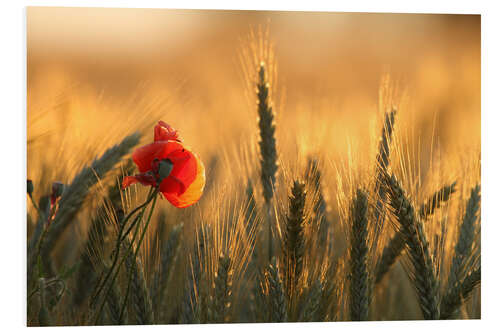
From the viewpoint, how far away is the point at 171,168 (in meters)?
1.54

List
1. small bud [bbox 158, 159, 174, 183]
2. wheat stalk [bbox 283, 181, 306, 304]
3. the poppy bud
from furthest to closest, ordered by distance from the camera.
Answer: wheat stalk [bbox 283, 181, 306, 304], the poppy bud, small bud [bbox 158, 159, 174, 183]

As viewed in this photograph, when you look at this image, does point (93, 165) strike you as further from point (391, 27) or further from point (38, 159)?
point (391, 27)

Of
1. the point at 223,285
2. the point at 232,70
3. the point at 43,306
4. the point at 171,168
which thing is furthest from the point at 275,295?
the point at 232,70

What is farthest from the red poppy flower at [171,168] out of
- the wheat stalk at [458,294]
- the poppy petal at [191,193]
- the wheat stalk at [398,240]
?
the wheat stalk at [458,294]

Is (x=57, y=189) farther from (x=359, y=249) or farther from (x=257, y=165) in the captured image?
(x=359, y=249)

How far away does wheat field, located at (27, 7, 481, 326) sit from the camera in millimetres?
1835

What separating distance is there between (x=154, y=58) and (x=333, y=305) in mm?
1171

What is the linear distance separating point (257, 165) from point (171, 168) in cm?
55

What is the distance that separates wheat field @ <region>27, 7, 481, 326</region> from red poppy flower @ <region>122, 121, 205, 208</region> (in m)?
0.17

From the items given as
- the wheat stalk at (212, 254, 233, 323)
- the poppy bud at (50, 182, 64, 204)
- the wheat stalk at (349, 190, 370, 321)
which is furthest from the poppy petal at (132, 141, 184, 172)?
the wheat stalk at (349, 190, 370, 321)

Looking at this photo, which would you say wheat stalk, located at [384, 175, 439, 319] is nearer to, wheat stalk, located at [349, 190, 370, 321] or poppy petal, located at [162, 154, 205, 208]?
wheat stalk, located at [349, 190, 370, 321]

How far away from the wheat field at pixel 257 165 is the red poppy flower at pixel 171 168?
167 millimetres

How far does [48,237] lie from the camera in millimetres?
1840

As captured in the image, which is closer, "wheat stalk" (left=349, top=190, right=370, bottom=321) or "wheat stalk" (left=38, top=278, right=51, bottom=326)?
"wheat stalk" (left=38, top=278, right=51, bottom=326)
